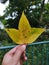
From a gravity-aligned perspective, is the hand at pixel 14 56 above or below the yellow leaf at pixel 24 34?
below

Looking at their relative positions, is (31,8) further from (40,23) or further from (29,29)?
(29,29)

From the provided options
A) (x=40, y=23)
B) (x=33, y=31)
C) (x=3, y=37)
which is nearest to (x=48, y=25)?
(x=40, y=23)

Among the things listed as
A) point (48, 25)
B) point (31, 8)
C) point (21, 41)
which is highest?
point (21, 41)

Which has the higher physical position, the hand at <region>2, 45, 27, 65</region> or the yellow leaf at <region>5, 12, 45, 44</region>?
the yellow leaf at <region>5, 12, 45, 44</region>

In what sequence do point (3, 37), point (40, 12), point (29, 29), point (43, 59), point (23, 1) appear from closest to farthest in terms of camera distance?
point (29, 29), point (43, 59), point (3, 37), point (23, 1), point (40, 12)

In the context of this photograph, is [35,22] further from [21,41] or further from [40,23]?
[21,41]

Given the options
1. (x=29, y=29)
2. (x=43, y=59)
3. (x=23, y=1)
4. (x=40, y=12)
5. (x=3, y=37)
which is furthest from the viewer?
(x=40, y=12)

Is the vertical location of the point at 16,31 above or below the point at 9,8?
above

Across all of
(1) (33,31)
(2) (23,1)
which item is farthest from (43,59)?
(2) (23,1)

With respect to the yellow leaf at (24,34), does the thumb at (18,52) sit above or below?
below

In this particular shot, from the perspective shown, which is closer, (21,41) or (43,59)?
(21,41)

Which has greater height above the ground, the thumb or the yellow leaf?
the yellow leaf
